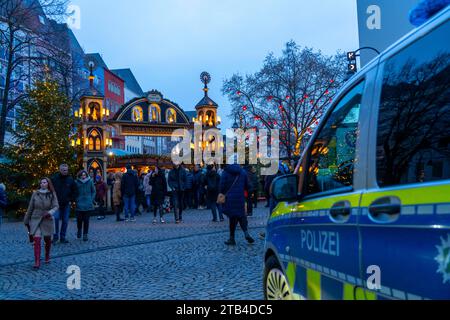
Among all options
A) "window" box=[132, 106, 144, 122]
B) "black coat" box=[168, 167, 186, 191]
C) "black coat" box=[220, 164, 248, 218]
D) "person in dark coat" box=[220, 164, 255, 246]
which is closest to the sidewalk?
"black coat" box=[168, 167, 186, 191]

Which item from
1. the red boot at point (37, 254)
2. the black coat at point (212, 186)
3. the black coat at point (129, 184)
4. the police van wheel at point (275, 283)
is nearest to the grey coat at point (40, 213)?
the red boot at point (37, 254)

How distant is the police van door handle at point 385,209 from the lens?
2.05 meters

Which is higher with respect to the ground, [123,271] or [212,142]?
[212,142]

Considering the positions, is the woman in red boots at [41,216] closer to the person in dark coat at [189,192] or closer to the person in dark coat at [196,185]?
the person in dark coat at [189,192]

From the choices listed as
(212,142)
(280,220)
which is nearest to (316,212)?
(280,220)

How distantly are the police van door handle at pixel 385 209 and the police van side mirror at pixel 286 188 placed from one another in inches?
43.4

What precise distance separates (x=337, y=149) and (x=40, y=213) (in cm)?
668

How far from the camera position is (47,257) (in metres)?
→ 8.62

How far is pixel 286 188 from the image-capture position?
133 inches

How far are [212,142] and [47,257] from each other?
26018 millimetres

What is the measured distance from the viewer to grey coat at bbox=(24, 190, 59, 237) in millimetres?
8384

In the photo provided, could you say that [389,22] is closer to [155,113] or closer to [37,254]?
[155,113]

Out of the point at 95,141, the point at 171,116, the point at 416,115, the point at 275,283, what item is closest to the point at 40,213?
the point at 275,283
